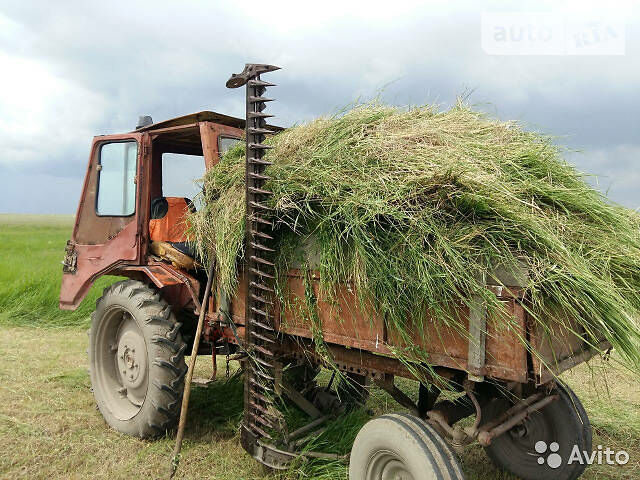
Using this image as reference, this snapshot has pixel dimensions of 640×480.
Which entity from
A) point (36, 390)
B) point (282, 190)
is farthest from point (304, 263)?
point (36, 390)

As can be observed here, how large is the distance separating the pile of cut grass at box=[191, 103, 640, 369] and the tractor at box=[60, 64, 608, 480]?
5.5 inches

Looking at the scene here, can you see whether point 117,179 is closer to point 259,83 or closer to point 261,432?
point 259,83

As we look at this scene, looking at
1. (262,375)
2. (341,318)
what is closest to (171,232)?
(262,375)

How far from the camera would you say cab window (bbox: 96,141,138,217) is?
4.70m

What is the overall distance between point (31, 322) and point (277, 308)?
6946 mm

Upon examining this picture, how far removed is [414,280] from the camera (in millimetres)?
2609

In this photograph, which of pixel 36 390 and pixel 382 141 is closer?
pixel 382 141

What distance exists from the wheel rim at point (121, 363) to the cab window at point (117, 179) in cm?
92

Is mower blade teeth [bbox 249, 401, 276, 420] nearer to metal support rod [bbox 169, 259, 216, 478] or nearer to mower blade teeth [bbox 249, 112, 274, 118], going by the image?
metal support rod [bbox 169, 259, 216, 478]

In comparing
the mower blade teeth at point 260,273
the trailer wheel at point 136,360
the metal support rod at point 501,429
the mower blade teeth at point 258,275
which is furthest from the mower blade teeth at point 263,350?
the metal support rod at point 501,429

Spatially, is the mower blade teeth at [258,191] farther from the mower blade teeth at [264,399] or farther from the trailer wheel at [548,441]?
the trailer wheel at [548,441]

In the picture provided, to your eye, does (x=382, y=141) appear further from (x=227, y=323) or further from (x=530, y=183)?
(x=227, y=323)

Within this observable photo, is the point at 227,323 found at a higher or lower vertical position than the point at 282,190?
lower
